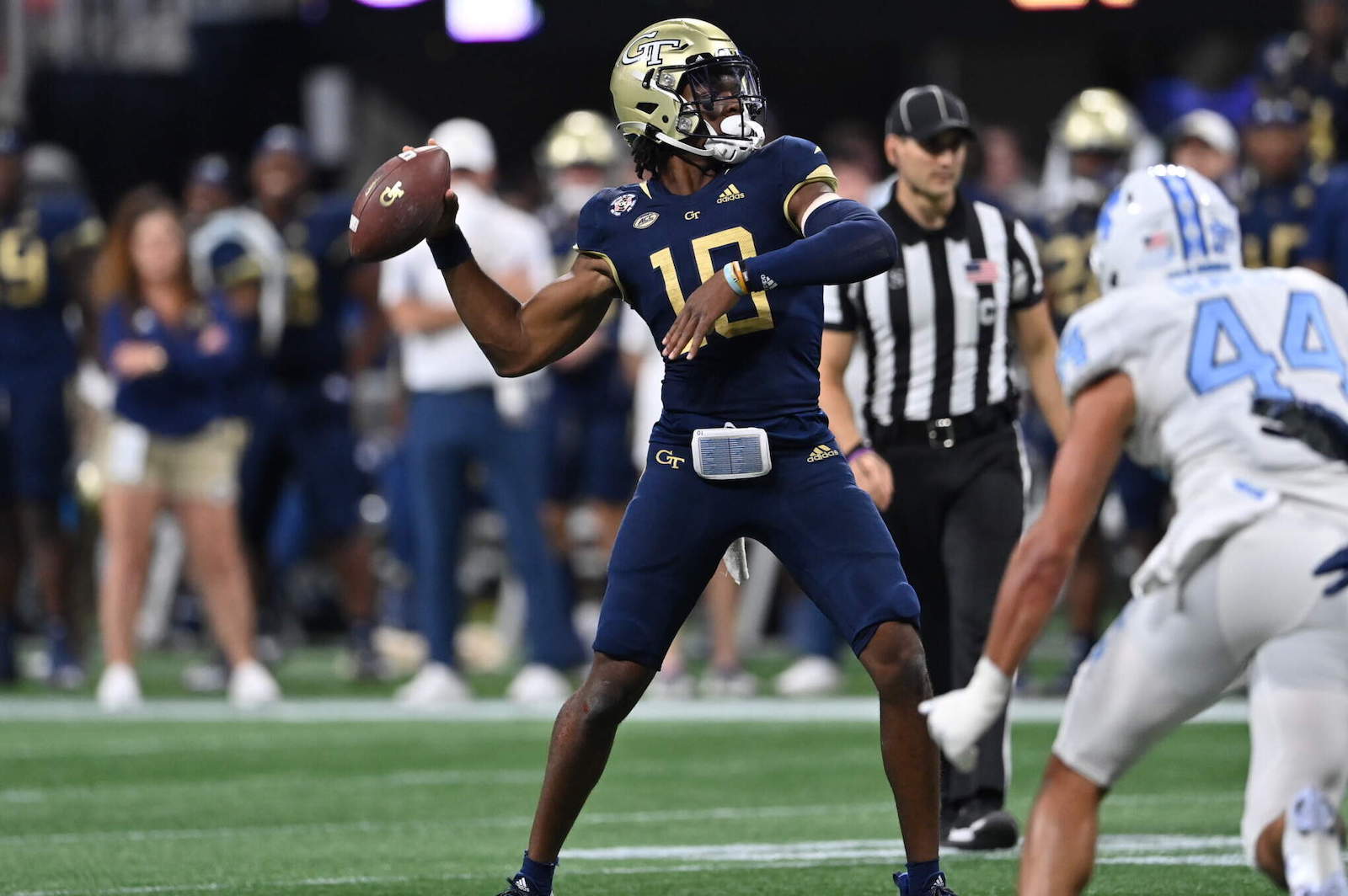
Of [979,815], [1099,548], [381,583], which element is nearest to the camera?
[979,815]

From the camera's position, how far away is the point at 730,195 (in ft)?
17.3

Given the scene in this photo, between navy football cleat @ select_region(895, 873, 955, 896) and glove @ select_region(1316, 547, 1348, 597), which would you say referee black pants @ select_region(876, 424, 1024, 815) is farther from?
glove @ select_region(1316, 547, 1348, 597)

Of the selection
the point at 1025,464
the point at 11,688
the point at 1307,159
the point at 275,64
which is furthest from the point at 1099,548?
the point at 275,64

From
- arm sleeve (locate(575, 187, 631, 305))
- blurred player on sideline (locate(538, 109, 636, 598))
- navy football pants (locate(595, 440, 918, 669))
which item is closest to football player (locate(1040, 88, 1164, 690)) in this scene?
blurred player on sideline (locate(538, 109, 636, 598))

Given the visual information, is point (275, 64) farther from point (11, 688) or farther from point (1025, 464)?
point (1025, 464)

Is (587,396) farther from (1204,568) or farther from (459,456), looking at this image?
(1204,568)

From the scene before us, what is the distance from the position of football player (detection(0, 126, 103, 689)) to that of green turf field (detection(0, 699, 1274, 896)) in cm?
182

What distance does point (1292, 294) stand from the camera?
4289mm

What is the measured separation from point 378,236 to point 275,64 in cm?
1308

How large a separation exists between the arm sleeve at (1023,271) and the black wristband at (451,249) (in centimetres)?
204

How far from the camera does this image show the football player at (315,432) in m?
11.8

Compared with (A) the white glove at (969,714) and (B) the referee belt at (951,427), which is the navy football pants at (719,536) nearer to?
(A) the white glove at (969,714)

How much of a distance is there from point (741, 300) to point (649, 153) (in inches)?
19.1

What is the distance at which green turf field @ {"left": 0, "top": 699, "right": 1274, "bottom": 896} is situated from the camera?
5.89 metres
